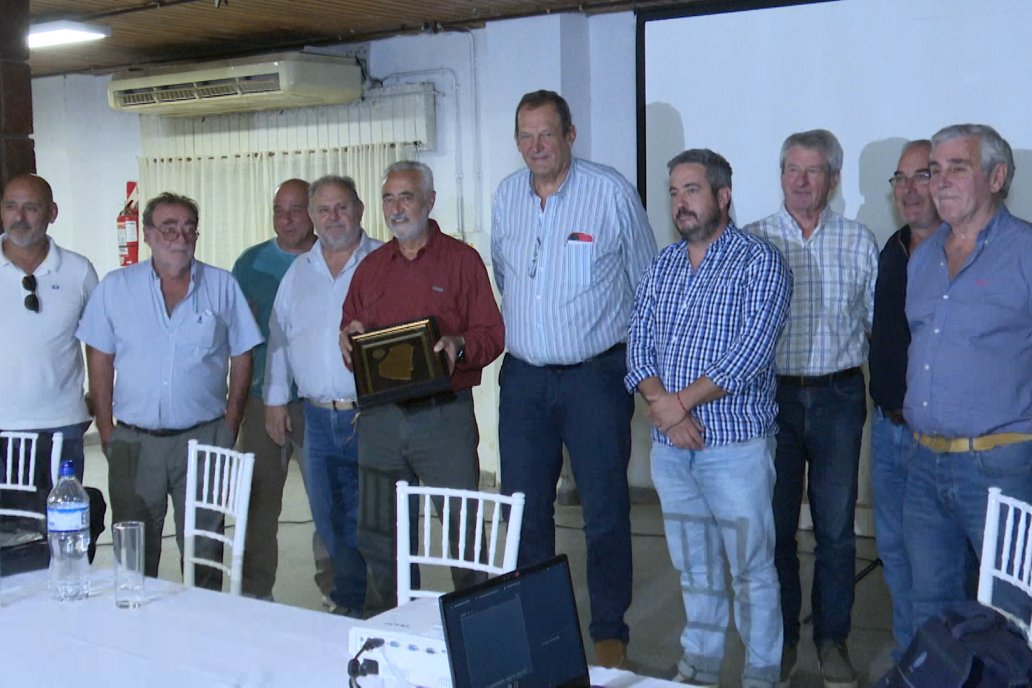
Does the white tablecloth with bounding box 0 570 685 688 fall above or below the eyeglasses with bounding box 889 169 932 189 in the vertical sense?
below

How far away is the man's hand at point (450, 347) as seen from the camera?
12.3 ft

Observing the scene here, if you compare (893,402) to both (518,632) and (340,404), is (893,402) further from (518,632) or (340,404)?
(518,632)

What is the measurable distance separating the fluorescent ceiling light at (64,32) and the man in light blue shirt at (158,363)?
256 cm

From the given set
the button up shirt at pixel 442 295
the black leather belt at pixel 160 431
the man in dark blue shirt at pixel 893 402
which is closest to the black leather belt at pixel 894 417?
the man in dark blue shirt at pixel 893 402

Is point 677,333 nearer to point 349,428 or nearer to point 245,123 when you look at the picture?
point 349,428

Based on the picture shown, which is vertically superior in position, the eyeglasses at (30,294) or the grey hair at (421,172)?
the grey hair at (421,172)

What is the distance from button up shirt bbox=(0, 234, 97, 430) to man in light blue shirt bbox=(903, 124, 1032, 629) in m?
2.72

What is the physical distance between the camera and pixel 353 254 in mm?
4281

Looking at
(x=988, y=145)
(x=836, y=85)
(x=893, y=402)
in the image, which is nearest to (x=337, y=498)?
(x=893, y=402)

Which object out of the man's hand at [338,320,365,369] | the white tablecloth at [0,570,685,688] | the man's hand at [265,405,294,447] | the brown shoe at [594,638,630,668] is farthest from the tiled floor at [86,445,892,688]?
the white tablecloth at [0,570,685,688]

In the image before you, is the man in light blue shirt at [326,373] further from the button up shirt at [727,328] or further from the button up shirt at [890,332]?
the button up shirt at [890,332]

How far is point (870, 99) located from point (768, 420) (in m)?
2.45

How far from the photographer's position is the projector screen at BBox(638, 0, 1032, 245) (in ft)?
16.5

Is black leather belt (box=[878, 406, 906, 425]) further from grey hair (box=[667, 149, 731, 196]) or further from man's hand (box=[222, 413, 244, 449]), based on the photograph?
man's hand (box=[222, 413, 244, 449])
